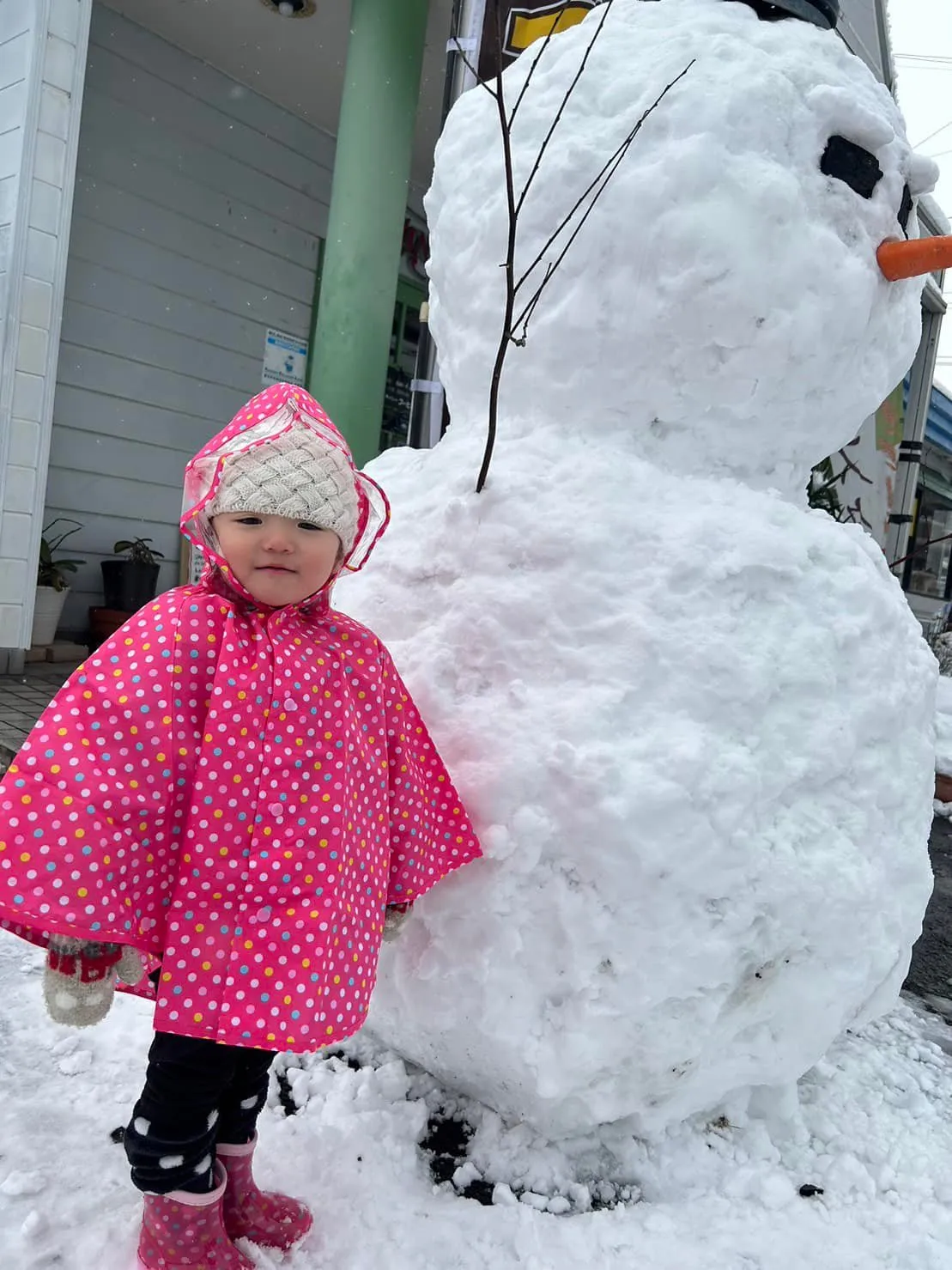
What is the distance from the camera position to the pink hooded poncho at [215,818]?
1062mm

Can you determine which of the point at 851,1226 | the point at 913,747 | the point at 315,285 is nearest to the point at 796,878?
the point at 913,747

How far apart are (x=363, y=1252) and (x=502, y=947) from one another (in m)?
0.46

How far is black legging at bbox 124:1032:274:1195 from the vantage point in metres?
1.17

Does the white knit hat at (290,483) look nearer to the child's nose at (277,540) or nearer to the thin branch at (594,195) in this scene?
the child's nose at (277,540)

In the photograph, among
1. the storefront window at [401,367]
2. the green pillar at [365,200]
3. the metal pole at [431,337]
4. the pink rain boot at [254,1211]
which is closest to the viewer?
the pink rain boot at [254,1211]

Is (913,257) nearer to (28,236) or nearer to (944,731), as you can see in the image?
(28,236)

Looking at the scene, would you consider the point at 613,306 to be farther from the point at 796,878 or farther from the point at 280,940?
the point at 280,940

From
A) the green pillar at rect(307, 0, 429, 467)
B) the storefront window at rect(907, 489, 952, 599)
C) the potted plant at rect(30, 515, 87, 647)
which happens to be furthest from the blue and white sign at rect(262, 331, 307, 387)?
the storefront window at rect(907, 489, 952, 599)

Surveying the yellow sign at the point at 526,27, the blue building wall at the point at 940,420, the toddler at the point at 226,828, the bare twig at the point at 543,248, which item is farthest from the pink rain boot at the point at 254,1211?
the blue building wall at the point at 940,420

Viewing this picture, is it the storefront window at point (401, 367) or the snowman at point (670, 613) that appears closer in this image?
the snowman at point (670, 613)

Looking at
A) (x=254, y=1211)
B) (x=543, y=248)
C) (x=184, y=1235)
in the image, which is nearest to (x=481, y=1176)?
(x=254, y=1211)

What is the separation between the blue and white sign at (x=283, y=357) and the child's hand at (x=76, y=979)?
538cm

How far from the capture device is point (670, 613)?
4.57 ft

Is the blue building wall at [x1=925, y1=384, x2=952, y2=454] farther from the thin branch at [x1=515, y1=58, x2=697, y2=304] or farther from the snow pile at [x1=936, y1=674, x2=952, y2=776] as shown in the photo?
the thin branch at [x1=515, y1=58, x2=697, y2=304]
